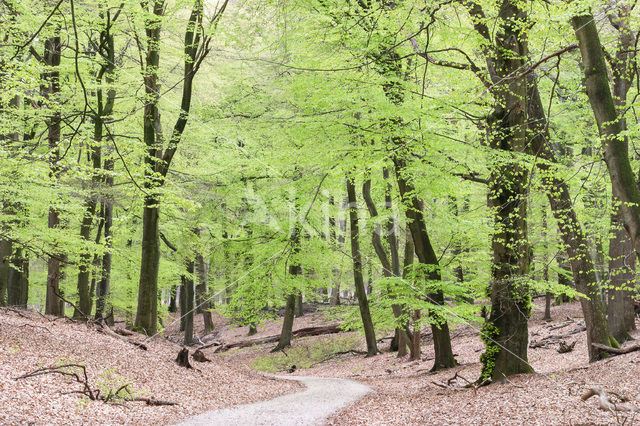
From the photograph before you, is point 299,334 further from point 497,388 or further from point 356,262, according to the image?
point 497,388

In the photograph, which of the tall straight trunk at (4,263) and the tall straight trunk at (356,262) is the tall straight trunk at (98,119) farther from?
the tall straight trunk at (356,262)

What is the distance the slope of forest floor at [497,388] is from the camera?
6.55 metres

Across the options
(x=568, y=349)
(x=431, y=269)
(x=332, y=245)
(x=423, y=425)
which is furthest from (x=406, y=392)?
(x=332, y=245)

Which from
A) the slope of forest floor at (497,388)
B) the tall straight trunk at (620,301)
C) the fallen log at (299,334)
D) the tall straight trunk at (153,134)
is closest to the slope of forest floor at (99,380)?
the tall straight trunk at (153,134)

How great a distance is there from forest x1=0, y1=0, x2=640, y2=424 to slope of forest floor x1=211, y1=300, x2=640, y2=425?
0.24 feet

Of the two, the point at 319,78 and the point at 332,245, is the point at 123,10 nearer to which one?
the point at 319,78

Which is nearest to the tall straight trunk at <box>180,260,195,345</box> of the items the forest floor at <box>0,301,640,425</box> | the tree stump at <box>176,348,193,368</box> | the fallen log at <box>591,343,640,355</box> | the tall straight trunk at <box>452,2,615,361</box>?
the forest floor at <box>0,301,640,425</box>

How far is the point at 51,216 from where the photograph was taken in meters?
13.8

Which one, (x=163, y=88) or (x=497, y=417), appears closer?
(x=497, y=417)

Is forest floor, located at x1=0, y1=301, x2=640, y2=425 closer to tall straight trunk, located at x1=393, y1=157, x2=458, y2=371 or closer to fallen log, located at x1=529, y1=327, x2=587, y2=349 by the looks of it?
fallen log, located at x1=529, y1=327, x2=587, y2=349

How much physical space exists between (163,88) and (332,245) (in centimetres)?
731

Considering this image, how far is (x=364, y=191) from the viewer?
1534 centimetres

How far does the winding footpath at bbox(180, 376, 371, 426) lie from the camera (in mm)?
7438

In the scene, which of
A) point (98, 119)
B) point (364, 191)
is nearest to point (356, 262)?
point (364, 191)
